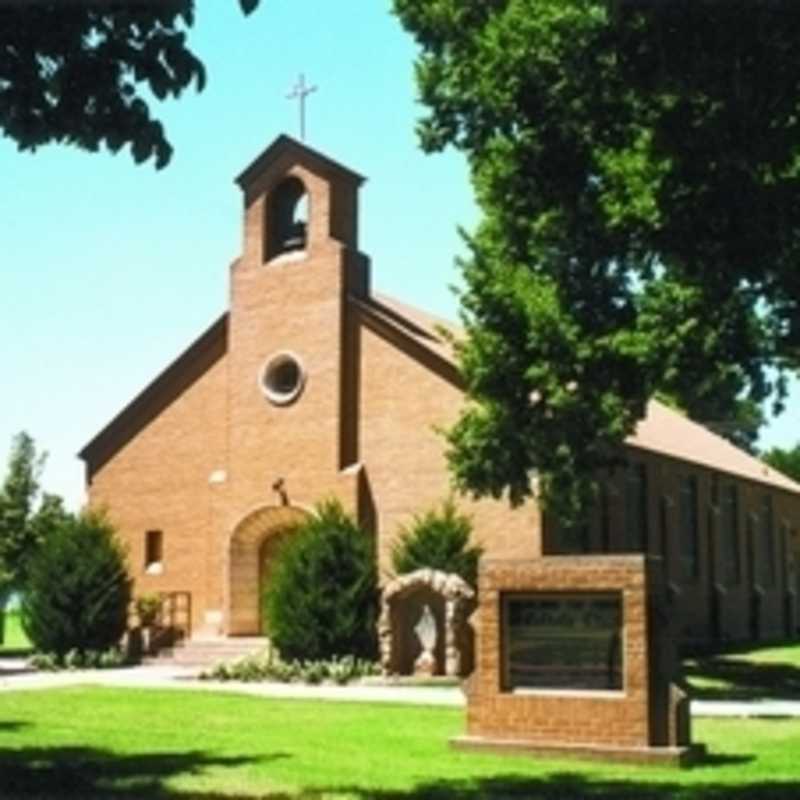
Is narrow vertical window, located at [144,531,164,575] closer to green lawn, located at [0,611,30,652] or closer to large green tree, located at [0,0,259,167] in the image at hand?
green lawn, located at [0,611,30,652]

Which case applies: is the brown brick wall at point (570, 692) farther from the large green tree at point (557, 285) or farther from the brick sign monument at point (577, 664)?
the large green tree at point (557, 285)

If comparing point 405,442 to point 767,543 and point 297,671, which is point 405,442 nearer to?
point 297,671

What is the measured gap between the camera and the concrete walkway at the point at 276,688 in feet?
73.8

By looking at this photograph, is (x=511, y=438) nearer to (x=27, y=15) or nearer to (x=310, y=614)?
(x=310, y=614)

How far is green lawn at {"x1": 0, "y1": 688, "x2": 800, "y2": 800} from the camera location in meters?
12.0

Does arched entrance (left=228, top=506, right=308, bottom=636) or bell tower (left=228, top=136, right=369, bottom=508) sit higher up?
bell tower (left=228, top=136, right=369, bottom=508)

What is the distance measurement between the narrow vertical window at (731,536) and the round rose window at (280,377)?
64.4ft

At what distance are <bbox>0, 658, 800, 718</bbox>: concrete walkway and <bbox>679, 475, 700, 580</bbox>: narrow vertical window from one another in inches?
737

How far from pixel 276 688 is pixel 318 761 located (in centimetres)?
1362

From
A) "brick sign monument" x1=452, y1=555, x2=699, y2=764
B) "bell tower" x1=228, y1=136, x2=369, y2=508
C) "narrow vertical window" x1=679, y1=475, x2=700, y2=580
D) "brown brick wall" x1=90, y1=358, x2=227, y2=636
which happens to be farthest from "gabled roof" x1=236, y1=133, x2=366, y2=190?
"brick sign monument" x1=452, y1=555, x2=699, y2=764

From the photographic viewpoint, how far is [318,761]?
14.5 meters

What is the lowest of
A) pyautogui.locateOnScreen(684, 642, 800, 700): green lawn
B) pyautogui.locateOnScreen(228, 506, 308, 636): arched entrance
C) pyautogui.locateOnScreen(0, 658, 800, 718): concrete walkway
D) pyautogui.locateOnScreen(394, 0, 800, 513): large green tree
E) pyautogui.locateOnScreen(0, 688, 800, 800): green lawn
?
pyautogui.locateOnScreen(0, 688, 800, 800): green lawn

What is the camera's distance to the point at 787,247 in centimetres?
1411

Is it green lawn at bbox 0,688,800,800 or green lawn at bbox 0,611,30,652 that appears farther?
green lawn at bbox 0,611,30,652
